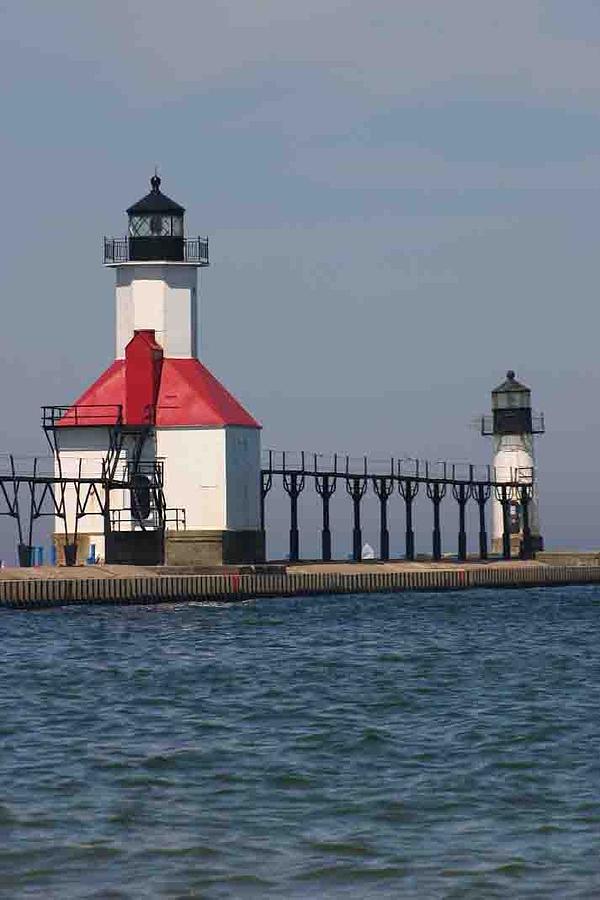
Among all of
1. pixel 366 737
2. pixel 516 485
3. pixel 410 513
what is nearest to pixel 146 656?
pixel 366 737

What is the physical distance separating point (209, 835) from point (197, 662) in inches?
871

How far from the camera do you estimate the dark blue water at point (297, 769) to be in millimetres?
19406

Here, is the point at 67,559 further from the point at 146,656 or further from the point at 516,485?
the point at 516,485

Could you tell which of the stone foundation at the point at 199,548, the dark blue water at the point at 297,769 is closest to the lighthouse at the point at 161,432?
the stone foundation at the point at 199,548

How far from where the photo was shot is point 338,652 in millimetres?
46125

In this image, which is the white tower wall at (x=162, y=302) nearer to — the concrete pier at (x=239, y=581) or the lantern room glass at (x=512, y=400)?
the concrete pier at (x=239, y=581)

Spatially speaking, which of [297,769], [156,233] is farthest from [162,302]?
[297,769]

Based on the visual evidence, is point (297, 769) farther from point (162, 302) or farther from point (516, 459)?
point (516, 459)

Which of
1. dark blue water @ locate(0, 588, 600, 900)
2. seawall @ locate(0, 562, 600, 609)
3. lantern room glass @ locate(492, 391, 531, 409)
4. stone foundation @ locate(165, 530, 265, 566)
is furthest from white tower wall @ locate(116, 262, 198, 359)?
lantern room glass @ locate(492, 391, 531, 409)

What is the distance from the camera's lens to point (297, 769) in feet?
84.4

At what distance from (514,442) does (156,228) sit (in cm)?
3303

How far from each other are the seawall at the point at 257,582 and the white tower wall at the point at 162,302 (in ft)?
36.3

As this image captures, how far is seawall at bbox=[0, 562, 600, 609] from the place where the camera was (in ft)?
202

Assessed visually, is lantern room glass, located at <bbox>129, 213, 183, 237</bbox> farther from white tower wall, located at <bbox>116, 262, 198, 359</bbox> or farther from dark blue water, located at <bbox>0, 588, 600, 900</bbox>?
dark blue water, located at <bbox>0, 588, 600, 900</bbox>
